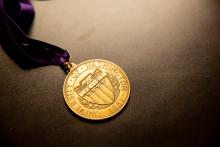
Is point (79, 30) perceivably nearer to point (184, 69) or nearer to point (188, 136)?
point (184, 69)

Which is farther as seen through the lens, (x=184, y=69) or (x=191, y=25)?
(x=191, y=25)

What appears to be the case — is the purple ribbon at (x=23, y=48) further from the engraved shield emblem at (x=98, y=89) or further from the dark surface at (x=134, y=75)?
the engraved shield emblem at (x=98, y=89)

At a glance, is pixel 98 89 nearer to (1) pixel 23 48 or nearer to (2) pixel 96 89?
(2) pixel 96 89

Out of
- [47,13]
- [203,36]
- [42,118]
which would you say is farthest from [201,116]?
[47,13]

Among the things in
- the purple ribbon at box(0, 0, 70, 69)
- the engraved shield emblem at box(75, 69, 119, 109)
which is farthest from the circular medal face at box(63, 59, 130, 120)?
the purple ribbon at box(0, 0, 70, 69)

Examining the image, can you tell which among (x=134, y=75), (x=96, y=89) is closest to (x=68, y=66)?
(x=96, y=89)

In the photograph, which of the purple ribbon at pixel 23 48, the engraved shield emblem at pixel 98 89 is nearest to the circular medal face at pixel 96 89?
the engraved shield emblem at pixel 98 89

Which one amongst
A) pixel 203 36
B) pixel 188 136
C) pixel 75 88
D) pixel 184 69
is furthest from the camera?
pixel 203 36
